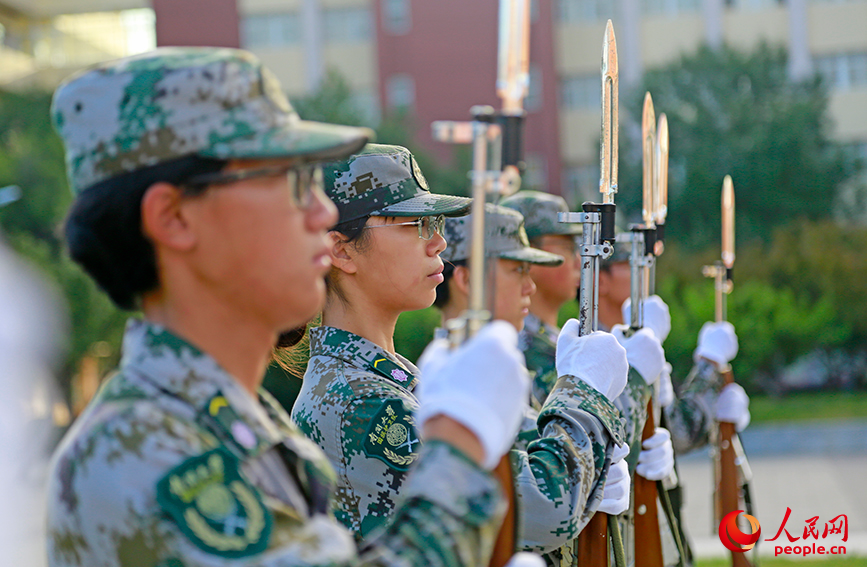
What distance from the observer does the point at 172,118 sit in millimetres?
1521

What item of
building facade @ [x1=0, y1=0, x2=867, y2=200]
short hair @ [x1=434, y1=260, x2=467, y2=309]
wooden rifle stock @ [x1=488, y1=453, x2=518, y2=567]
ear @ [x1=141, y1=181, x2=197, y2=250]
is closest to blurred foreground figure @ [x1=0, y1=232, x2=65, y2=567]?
short hair @ [x1=434, y1=260, x2=467, y2=309]

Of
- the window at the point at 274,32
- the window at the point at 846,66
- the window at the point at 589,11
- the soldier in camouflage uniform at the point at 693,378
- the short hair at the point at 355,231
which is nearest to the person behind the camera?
the short hair at the point at 355,231

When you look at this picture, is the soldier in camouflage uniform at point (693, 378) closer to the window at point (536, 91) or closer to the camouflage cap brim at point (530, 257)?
the camouflage cap brim at point (530, 257)

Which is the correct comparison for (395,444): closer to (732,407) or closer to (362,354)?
(362,354)

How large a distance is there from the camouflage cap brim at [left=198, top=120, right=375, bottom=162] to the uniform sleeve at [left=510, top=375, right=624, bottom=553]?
107cm

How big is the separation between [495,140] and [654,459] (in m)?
2.20

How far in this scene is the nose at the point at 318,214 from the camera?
159 centimetres

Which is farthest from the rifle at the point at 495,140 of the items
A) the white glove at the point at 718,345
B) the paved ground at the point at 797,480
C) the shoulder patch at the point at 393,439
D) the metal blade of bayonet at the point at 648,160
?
the paved ground at the point at 797,480

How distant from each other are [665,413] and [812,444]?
Answer: 808 cm

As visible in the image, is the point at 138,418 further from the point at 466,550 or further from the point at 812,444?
the point at 812,444

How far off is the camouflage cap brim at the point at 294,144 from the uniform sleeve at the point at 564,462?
1068 millimetres

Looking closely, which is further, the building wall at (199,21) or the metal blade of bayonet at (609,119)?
the building wall at (199,21)

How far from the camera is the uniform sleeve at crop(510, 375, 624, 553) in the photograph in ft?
7.97

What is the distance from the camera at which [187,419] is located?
1.48 m
